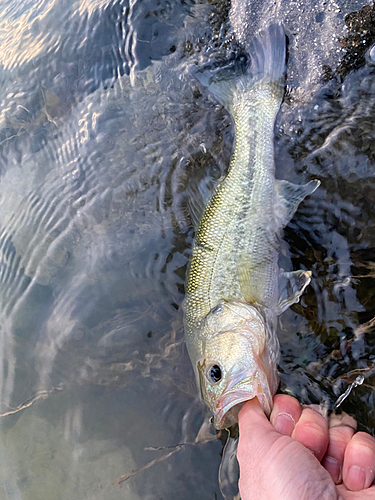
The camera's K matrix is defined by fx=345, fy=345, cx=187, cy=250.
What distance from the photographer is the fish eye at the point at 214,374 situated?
253 centimetres

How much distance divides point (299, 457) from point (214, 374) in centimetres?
87

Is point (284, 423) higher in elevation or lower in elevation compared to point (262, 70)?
lower

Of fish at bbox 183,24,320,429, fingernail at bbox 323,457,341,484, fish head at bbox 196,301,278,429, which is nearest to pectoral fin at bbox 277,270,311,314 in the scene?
fish at bbox 183,24,320,429

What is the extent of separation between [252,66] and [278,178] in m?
1.15

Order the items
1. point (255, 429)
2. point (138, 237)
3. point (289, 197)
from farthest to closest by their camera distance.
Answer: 1. point (138, 237)
2. point (289, 197)
3. point (255, 429)

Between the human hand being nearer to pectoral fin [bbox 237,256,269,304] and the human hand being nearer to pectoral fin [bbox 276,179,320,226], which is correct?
pectoral fin [bbox 237,256,269,304]

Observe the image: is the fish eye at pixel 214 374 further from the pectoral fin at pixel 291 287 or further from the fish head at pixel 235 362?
the pectoral fin at pixel 291 287

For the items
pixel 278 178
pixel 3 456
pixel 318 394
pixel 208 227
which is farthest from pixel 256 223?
pixel 3 456

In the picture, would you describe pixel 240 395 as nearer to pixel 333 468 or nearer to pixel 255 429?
pixel 255 429

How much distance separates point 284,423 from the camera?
2.20 meters

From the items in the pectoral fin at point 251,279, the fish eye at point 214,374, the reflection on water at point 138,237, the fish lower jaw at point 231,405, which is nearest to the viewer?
the fish lower jaw at point 231,405

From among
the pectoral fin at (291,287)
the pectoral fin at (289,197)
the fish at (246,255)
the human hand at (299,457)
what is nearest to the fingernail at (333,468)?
the human hand at (299,457)

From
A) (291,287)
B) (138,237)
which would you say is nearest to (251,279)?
(291,287)

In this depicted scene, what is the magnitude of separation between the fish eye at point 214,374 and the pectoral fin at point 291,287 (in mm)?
751
